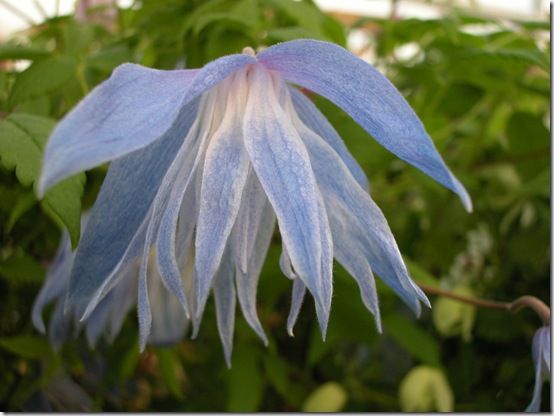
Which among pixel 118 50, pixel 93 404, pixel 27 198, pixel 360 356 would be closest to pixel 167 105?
pixel 27 198

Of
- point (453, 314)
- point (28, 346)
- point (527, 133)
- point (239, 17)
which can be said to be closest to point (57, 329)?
point (28, 346)

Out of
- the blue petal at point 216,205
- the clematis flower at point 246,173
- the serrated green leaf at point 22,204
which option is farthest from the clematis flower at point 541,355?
the serrated green leaf at point 22,204

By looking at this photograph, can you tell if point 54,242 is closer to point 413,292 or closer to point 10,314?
point 10,314

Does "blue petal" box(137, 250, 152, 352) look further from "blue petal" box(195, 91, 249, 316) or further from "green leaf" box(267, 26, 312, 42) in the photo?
"green leaf" box(267, 26, 312, 42)

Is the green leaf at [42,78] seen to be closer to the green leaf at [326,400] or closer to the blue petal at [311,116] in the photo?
the blue petal at [311,116]

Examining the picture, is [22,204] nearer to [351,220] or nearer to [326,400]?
[351,220]

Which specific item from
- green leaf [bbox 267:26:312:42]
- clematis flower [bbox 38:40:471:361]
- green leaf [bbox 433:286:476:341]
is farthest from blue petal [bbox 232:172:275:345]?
green leaf [bbox 433:286:476:341]
